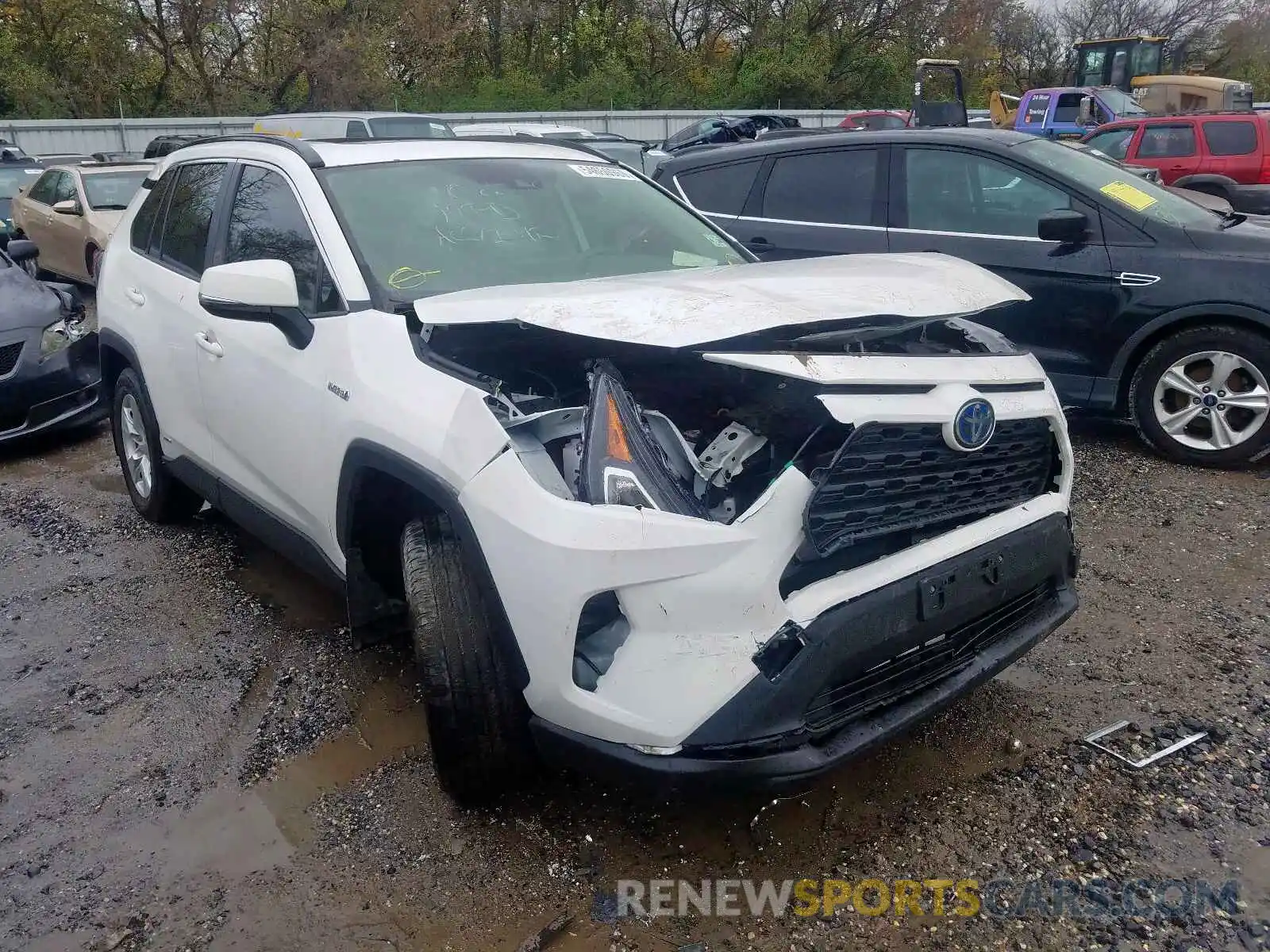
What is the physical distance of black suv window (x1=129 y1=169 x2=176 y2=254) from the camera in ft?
14.8

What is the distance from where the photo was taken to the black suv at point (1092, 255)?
5.12 m

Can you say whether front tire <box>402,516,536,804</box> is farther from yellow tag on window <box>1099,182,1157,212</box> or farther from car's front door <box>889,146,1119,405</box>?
yellow tag on window <box>1099,182,1157,212</box>

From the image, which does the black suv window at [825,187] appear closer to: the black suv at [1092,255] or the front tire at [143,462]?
the black suv at [1092,255]

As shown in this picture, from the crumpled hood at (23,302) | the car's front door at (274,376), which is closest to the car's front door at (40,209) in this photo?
the crumpled hood at (23,302)

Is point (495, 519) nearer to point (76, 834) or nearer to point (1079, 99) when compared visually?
point (76, 834)

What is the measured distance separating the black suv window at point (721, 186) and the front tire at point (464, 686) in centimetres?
467

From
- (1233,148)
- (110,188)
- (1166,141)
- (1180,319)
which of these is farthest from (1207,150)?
(110,188)

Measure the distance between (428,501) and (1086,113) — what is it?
20820mm

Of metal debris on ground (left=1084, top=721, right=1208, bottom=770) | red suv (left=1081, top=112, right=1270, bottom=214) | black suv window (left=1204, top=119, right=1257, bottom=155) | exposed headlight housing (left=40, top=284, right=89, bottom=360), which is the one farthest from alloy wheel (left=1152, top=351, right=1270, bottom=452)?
black suv window (left=1204, top=119, right=1257, bottom=155)

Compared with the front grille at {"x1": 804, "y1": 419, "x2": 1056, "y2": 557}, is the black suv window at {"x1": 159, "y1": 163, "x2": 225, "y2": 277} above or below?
above

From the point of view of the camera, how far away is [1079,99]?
20.5 m

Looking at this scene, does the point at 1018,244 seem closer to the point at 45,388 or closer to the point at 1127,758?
the point at 1127,758

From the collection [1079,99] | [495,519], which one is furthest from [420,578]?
[1079,99]

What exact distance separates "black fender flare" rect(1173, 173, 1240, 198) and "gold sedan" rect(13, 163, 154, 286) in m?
12.3
